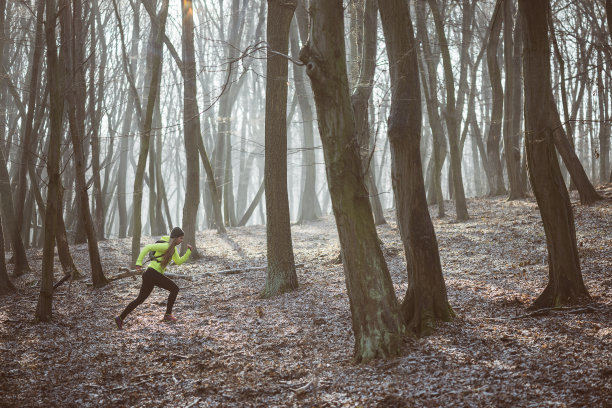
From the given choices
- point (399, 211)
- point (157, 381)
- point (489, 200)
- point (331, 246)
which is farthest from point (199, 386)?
point (489, 200)

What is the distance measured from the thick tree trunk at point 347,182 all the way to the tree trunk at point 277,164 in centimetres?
452

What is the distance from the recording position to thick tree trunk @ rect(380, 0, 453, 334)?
6.55 metres

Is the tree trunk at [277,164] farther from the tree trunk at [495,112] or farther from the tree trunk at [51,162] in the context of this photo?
the tree trunk at [495,112]

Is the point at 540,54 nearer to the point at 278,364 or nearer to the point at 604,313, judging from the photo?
the point at 604,313

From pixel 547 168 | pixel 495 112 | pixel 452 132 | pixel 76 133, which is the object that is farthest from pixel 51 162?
pixel 495 112

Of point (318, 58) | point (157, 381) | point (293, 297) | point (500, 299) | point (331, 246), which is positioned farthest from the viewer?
point (331, 246)

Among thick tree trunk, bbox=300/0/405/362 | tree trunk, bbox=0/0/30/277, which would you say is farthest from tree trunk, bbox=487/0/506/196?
tree trunk, bbox=0/0/30/277

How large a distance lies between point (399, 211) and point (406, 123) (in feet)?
3.70

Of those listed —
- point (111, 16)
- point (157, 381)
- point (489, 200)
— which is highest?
point (111, 16)

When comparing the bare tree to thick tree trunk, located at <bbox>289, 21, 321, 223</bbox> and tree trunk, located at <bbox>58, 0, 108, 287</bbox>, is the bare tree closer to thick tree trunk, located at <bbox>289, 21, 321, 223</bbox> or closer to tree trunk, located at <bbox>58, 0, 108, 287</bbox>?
tree trunk, located at <bbox>58, 0, 108, 287</bbox>

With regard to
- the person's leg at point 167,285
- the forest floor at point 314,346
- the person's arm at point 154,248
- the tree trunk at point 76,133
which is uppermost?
the tree trunk at point 76,133

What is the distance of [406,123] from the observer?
659 cm

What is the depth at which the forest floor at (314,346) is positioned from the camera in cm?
477

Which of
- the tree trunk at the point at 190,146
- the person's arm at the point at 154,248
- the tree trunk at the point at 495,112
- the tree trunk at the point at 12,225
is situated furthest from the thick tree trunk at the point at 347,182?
the tree trunk at the point at 495,112
